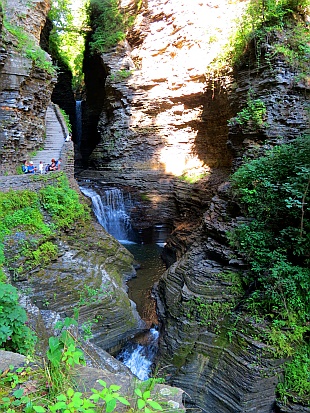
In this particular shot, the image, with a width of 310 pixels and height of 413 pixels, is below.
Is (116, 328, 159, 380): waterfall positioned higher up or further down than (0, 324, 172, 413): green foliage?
further down

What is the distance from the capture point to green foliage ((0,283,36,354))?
11.9ft

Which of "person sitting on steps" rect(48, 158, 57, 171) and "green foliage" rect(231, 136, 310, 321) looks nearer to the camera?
"green foliage" rect(231, 136, 310, 321)

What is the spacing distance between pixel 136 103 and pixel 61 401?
1877 cm

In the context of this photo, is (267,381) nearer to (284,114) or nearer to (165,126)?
(284,114)

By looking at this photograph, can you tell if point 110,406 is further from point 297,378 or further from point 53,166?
point 53,166

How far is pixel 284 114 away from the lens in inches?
415

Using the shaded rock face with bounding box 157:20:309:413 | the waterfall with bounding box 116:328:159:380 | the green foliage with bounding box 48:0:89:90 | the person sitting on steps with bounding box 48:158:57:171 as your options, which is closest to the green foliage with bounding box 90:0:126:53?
the green foliage with bounding box 48:0:89:90

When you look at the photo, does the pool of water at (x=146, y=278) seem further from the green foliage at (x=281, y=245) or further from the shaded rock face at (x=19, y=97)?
the shaded rock face at (x=19, y=97)

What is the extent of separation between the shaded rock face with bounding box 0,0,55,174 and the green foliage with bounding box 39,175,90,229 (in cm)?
285

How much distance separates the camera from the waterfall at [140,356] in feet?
25.4

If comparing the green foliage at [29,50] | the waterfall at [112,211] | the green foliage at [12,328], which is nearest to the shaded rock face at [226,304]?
the green foliage at [12,328]

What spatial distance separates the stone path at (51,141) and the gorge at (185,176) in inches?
19.3

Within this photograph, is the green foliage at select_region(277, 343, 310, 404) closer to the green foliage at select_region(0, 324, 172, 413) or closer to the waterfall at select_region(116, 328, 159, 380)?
the waterfall at select_region(116, 328, 159, 380)

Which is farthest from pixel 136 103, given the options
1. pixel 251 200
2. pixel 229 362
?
pixel 229 362
